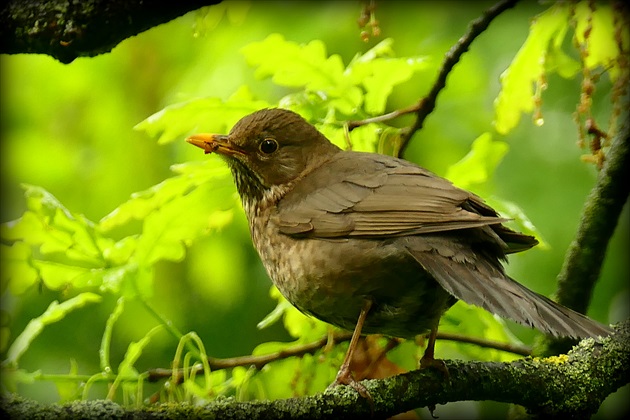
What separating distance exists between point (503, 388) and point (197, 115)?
1573 millimetres

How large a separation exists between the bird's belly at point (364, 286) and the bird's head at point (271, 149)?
477 millimetres

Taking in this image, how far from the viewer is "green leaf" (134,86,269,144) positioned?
3213 mm

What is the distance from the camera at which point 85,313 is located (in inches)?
209

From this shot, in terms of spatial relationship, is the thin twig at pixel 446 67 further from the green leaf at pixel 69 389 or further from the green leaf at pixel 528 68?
the green leaf at pixel 69 389

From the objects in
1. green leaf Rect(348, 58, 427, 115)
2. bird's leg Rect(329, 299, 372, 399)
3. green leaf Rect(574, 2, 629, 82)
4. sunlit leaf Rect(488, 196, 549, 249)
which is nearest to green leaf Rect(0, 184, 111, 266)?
bird's leg Rect(329, 299, 372, 399)

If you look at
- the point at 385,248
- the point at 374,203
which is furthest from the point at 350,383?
the point at 374,203

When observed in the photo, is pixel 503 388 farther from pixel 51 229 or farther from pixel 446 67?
pixel 51 229

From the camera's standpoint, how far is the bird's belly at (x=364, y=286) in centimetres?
284

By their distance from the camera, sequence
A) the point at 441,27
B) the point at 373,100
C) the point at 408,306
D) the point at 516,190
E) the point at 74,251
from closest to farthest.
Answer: the point at 408,306, the point at 74,251, the point at 373,100, the point at 441,27, the point at 516,190

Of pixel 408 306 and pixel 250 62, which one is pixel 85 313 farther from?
pixel 408 306

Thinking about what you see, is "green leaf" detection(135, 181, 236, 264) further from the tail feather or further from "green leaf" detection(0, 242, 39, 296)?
the tail feather

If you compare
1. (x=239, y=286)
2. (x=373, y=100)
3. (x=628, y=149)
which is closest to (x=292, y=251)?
(x=373, y=100)

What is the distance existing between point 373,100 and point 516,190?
2.10m

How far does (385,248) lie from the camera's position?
2.85m
